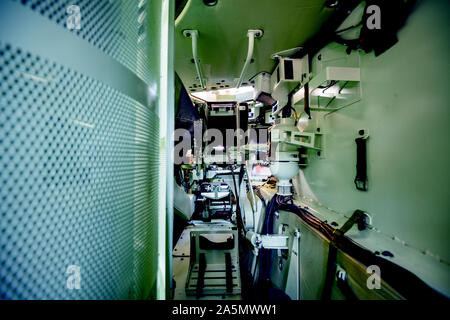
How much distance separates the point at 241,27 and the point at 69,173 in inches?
66.1

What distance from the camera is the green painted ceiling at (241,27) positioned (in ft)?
3.94

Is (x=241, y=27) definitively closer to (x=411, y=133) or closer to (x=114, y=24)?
(x=114, y=24)

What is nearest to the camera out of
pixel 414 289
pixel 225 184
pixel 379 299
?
pixel 414 289

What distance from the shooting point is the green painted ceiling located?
3.94ft

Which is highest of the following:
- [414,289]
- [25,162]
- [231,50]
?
[231,50]

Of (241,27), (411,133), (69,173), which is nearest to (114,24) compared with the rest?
(69,173)

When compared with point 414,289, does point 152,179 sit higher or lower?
higher

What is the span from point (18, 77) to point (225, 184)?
2.34m

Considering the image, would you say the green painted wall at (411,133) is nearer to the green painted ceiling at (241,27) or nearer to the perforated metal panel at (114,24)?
the green painted ceiling at (241,27)

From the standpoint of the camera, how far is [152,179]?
28.6 inches

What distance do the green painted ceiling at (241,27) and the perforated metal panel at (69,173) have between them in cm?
94

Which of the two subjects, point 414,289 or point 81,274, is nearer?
point 81,274
